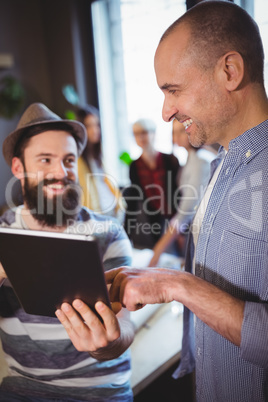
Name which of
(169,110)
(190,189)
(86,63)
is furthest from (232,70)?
(86,63)

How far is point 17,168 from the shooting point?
53.9 inches

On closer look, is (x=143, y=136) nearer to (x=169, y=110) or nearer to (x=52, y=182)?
(x=52, y=182)

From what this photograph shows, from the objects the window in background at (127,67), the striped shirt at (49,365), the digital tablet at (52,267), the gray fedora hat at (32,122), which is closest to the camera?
the digital tablet at (52,267)

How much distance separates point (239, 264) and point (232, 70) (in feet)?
1.62

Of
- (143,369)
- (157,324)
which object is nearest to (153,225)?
(157,324)

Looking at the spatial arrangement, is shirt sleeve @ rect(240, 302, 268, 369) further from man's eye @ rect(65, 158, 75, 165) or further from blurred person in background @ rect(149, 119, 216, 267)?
blurred person in background @ rect(149, 119, 216, 267)

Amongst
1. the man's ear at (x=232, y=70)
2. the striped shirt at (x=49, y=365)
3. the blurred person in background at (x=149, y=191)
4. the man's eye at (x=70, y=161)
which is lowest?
the striped shirt at (x=49, y=365)

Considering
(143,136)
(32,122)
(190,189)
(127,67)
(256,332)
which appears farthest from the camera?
(127,67)

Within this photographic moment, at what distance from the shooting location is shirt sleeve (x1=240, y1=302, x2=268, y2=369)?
2.31 feet

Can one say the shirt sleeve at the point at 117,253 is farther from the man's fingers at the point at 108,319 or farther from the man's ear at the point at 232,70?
the man's ear at the point at 232,70

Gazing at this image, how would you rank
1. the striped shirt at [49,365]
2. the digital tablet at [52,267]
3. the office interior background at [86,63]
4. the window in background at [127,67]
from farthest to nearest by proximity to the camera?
1. the office interior background at [86,63]
2. the window in background at [127,67]
3. the striped shirt at [49,365]
4. the digital tablet at [52,267]

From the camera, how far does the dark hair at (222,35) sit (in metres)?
0.88

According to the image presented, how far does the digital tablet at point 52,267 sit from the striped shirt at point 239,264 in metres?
0.32

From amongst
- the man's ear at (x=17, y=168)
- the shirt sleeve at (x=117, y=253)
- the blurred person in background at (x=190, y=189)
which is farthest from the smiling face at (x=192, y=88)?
the blurred person in background at (x=190, y=189)
